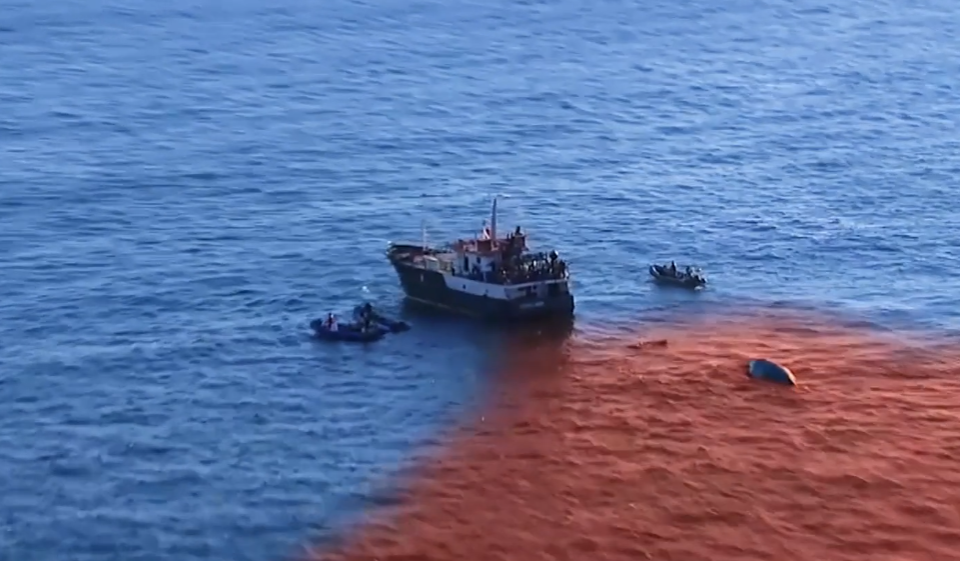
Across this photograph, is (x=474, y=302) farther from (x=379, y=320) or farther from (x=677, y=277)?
(x=677, y=277)

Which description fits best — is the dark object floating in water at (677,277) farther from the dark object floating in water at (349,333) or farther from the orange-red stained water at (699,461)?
the dark object floating in water at (349,333)

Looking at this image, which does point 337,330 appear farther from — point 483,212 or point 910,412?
point 910,412

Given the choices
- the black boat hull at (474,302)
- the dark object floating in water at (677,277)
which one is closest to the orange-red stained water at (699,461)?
the black boat hull at (474,302)

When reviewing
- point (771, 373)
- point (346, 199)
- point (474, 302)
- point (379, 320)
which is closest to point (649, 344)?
point (771, 373)

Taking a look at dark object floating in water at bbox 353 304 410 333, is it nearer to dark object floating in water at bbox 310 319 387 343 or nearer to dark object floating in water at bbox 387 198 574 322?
dark object floating in water at bbox 310 319 387 343

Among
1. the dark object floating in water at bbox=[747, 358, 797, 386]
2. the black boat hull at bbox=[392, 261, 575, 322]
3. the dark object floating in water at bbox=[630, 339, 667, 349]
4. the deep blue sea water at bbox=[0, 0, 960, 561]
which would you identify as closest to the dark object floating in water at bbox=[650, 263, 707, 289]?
the deep blue sea water at bbox=[0, 0, 960, 561]

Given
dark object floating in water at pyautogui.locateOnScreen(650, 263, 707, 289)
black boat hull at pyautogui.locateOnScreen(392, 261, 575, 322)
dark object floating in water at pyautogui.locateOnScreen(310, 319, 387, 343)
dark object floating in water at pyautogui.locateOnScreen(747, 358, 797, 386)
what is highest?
dark object floating in water at pyautogui.locateOnScreen(650, 263, 707, 289)

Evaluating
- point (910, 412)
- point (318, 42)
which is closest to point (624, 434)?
point (910, 412)
